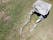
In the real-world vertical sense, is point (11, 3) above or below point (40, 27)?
above

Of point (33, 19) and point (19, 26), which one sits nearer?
point (19, 26)

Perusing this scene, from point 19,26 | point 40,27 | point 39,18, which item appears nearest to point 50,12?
point 39,18

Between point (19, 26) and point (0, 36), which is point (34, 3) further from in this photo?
point (0, 36)

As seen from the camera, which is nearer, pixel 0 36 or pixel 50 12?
pixel 0 36

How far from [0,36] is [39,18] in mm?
979

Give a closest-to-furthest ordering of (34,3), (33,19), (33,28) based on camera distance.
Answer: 1. (33,28)
2. (33,19)
3. (34,3)

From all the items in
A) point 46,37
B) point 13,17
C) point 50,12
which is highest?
point 13,17

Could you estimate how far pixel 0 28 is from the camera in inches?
131

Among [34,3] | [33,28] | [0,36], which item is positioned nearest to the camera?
[0,36]

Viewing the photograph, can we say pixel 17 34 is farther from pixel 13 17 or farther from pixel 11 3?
pixel 11 3

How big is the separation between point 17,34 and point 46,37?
0.57 m

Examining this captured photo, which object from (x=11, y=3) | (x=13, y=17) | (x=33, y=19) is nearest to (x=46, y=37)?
(x=33, y=19)

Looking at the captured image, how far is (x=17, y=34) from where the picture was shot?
10.8 feet

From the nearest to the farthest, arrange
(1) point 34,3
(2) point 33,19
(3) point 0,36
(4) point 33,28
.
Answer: (3) point 0,36
(4) point 33,28
(2) point 33,19
(1) point 34,3
